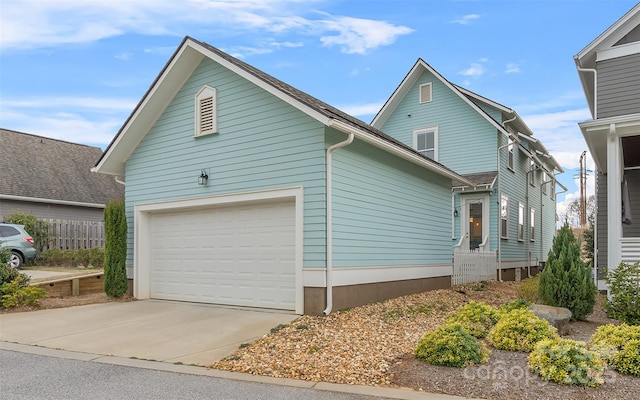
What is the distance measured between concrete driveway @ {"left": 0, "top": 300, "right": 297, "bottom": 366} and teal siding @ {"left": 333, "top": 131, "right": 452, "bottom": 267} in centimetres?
202

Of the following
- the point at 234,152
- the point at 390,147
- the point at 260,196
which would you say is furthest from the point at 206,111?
the point at 390,147

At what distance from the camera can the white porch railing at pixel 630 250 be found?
30.7 ft

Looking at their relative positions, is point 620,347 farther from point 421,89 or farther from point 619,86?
point 421,89

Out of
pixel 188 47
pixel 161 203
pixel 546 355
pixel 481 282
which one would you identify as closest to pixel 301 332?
pixel 546 355

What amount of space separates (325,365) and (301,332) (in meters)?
1.68

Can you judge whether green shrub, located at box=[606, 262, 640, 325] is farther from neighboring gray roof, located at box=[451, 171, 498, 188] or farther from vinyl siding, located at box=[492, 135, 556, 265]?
vinyl siding, located at box=[492, 135, 556, 265]

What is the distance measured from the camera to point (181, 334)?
784 cm

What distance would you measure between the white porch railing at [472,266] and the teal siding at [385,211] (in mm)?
614

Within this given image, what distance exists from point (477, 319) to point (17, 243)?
1566 centimetres

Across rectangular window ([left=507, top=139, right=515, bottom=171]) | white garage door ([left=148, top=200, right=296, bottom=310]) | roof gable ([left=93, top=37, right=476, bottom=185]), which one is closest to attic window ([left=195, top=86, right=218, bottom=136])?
roof gable ([left=93, top=37, right=476, bottom=185])

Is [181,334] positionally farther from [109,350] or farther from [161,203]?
[161,203]

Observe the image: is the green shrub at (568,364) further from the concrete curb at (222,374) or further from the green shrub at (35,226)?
the green shrub at (35,226)

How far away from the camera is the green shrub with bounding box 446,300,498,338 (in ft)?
21.9

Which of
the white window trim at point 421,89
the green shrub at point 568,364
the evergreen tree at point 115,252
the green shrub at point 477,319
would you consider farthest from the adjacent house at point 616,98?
the evergreen tree at point 115,252
